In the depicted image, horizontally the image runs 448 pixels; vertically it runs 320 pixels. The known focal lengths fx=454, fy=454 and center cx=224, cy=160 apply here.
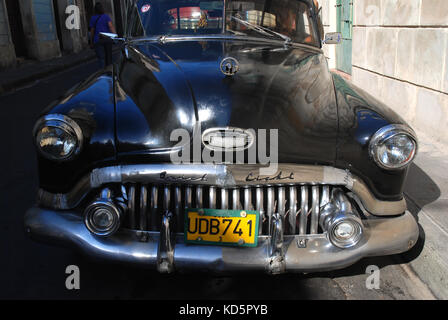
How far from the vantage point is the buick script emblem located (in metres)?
2.66

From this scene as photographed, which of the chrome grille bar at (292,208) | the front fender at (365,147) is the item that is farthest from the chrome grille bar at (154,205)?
the front fender at (365,147)

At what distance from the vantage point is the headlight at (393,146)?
2273 mm

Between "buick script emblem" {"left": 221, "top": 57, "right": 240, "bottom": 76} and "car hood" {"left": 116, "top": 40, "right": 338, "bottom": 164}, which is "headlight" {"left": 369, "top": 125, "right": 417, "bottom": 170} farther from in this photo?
"buick script emblem" {"left": 221, "top": 57, "right": 240, "bottom": 76}

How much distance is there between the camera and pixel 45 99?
8305mm

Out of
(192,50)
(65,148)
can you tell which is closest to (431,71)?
(192,50)

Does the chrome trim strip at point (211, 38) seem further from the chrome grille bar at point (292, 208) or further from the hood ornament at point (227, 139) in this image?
the chrome grille bar at point (292, 208)

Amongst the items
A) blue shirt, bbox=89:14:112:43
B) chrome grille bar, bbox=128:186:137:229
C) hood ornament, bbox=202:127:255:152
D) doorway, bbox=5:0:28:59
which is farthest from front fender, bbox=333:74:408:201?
doorway, bbox=5:0:28:59

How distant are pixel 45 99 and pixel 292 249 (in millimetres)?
7243

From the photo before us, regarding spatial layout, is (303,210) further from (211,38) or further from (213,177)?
(211,38)

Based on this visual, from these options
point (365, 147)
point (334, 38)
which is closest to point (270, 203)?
point (365, 147)

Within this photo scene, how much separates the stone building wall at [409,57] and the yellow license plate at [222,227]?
134 inches

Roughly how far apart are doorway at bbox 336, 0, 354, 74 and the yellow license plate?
7.49 meters

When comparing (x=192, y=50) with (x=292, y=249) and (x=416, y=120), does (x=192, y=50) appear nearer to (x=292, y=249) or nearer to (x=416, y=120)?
(x=292, y=249)

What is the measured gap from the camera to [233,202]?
2.25 m
